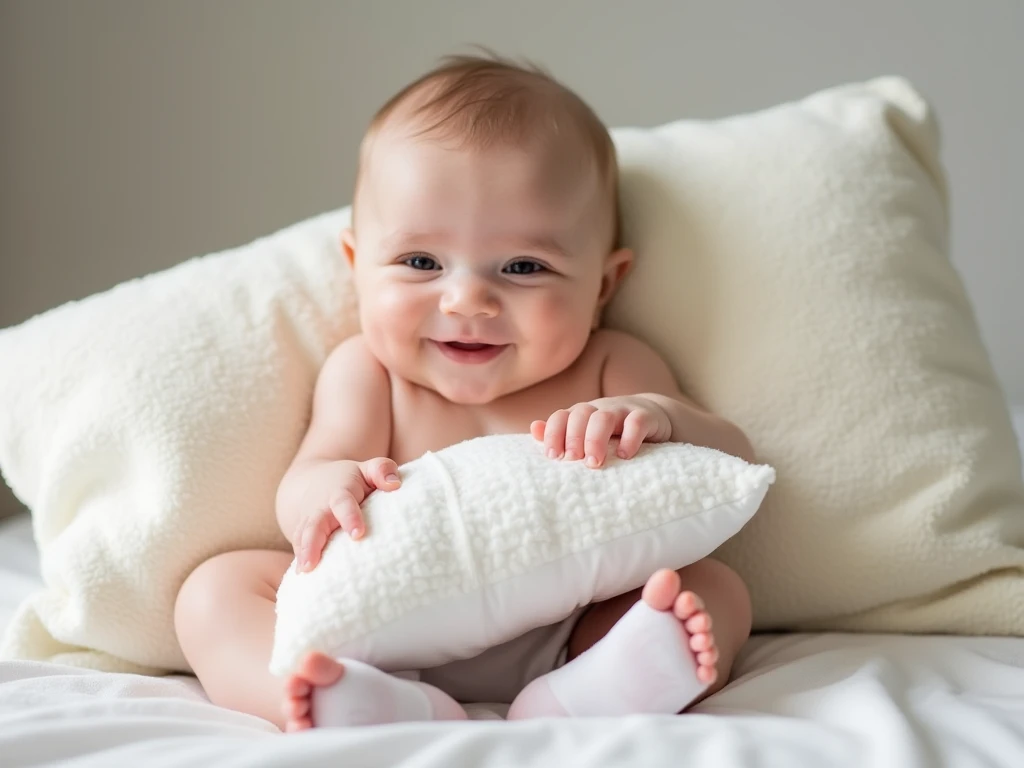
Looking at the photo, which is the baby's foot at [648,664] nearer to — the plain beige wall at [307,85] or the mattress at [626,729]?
the mattress at [626,729]

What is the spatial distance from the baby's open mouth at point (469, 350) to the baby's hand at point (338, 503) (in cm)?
17

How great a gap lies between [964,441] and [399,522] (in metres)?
0.57

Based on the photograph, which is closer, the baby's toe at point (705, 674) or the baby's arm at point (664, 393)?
the baby's toe at point (705, 674)

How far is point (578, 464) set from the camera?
832 millimetres

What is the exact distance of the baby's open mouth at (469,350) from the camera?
1.02 m

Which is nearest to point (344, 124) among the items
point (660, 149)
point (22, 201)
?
point (22, 201)

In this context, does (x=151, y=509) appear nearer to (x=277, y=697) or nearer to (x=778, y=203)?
(x=277, y=697)

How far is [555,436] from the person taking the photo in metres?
0.86

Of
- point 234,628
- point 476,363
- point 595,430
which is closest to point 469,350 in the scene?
point 476,363

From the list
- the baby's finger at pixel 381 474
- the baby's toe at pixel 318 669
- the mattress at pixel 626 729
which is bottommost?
the mattress at pixel 626 729

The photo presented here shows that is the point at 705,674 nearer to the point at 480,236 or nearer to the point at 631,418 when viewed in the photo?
the point at 631,418

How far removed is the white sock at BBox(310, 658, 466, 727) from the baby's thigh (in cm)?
22

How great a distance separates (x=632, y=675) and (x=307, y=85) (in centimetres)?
133

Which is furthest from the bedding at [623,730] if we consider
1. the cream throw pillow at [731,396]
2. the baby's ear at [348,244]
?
the baby's ear at [348,244]
